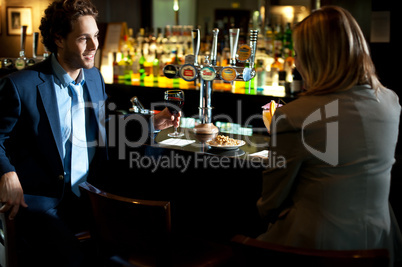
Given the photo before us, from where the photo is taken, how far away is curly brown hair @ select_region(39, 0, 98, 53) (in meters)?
1.87

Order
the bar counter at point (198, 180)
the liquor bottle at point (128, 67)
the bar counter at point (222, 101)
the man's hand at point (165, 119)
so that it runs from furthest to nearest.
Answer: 1. the liquor bottle at point (128, 67)
2. the bar counter at point (222, 101)
3. the man's hand at point (165, 119)
4. the bar counter at point (198, 180)

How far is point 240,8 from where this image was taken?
7.36 m

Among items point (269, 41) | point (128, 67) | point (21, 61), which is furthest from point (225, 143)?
point (21, 61)

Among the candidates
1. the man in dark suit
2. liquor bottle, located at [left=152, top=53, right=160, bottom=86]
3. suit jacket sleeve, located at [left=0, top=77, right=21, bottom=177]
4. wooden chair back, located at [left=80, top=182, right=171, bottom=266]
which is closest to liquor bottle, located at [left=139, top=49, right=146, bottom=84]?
liquor bottle, located at [left=152, top=53, right=160, bottom=86]

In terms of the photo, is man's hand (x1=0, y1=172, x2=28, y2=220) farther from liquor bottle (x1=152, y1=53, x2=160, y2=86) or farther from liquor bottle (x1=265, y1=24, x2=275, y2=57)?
liquor bottle (x1=265, y1=24, x2=275, y2=57)

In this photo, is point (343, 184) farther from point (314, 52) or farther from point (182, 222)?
point (182, 222)

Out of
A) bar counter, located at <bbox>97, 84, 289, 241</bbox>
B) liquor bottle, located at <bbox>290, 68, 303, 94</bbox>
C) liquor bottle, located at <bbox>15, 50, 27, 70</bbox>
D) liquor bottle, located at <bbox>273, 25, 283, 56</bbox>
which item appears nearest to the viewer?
bar counter, located at <bbox>97, 84, 289, 241</bbox>

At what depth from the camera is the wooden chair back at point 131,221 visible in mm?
1330

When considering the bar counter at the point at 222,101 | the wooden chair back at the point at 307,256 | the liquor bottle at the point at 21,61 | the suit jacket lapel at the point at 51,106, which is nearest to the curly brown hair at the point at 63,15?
the suit jacket lapel at the point at 51,106

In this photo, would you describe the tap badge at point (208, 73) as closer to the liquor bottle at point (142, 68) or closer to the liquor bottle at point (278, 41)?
the liquor bottle at point (278, 41)

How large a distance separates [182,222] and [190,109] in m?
1.70

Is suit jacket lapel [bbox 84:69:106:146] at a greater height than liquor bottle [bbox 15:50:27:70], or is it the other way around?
liquor bottle [bbox 15:50:27:70]

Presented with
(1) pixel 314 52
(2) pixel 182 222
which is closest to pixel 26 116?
(2) pixel 182 222

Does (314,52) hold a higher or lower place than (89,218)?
higher
